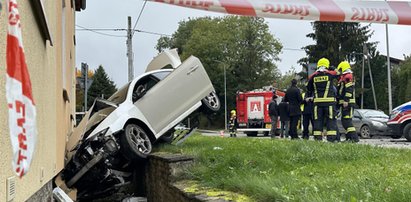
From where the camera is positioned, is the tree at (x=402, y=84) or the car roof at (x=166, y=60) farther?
the tree at (x=402, y=84)

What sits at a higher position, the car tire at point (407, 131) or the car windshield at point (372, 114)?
the car windshield at point (372, 114)

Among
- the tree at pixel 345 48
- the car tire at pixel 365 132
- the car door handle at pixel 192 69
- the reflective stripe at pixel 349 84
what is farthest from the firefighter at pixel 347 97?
the tree at pixel 345 48

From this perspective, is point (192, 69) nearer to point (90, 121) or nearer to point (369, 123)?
point (90, 121)

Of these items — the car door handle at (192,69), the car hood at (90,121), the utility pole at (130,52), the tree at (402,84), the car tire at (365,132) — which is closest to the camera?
the car hood at (90,121)

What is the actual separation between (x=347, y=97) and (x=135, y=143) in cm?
486

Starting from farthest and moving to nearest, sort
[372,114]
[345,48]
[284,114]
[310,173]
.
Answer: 1. [345,48]
2. [372,114]
3. [284,114]
4. [310,173]

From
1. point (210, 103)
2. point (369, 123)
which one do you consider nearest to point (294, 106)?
point (210, 103)

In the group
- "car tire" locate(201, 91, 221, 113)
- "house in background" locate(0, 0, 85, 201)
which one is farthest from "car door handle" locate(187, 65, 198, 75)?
"house in background" locate(0, 0, 85, 201)

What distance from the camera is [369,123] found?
19812 mm

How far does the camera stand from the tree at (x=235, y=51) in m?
66.6

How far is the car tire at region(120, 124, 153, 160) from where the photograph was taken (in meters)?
7.78

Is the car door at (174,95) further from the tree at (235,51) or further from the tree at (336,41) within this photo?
the tree at (235,51)

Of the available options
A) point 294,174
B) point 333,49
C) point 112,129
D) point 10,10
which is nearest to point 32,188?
point 10,10

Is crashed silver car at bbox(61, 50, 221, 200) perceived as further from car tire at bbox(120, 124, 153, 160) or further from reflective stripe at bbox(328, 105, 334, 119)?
reflective stripe at bbox(328, 105, 334, 119)
